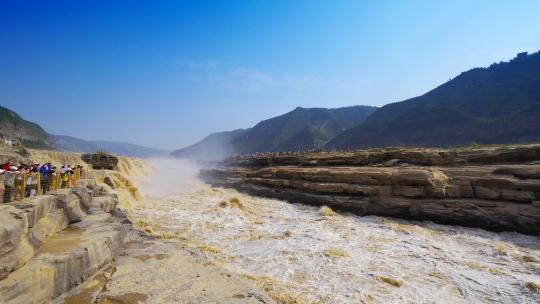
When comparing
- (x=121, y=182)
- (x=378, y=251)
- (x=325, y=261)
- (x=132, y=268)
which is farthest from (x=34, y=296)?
(x=121, y=182)

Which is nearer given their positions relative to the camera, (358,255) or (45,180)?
(45,180)

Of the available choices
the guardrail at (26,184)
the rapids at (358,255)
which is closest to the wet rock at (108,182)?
the rapids at (358,255)

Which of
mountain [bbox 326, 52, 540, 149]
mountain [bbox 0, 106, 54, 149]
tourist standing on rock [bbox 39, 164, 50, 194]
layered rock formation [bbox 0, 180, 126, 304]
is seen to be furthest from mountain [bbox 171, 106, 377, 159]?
layered rock formation [bbox 0, 180, 126, 304]

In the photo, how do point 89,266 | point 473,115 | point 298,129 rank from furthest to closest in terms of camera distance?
point 298,129, point 473,115, point 89,266

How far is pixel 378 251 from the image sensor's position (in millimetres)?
11680

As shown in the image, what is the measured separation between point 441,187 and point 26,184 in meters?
17.4

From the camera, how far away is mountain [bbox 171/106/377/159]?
12424 centimetres

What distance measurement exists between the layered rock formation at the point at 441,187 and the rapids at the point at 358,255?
743 mm

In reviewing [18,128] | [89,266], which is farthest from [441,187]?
[18,128]

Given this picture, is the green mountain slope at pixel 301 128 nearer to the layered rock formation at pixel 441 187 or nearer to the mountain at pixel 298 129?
the mountain at pixel 298 129

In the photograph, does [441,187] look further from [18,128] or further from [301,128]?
[301,128]

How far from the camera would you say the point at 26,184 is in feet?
28.3

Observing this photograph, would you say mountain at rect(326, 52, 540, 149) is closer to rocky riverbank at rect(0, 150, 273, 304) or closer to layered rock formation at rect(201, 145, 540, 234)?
layered rock formation at rect(201, 145, 540, 234)

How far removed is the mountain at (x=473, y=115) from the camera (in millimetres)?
58184
